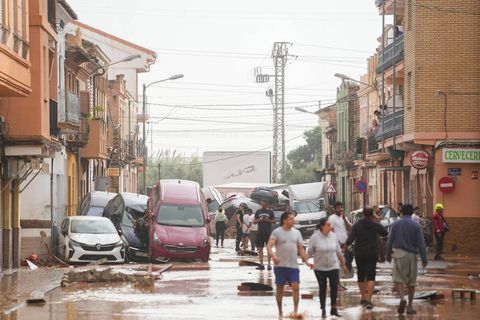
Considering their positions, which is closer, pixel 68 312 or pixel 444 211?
pixel 68 312

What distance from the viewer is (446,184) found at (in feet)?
152

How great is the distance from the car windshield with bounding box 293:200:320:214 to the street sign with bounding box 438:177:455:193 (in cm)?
1871

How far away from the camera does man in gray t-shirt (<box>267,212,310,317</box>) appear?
21.3 metres

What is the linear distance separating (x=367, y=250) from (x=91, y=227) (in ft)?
60.3

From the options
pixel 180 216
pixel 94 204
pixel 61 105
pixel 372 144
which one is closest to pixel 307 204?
pixel 372 144

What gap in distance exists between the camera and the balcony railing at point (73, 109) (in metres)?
49.4

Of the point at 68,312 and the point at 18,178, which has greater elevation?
the point at 18,178

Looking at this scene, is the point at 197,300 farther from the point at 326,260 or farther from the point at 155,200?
the point at 155,200

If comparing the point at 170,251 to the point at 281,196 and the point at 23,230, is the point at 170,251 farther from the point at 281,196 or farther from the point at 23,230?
the point at 281,196

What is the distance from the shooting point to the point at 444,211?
1844 inches

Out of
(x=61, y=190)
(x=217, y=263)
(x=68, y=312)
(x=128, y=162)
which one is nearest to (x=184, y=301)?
(x=68, y=312)

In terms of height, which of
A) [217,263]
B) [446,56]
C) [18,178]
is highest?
[446,56]

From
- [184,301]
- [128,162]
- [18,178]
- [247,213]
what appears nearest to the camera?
[184,301]

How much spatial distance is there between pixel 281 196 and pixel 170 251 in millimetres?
32906
